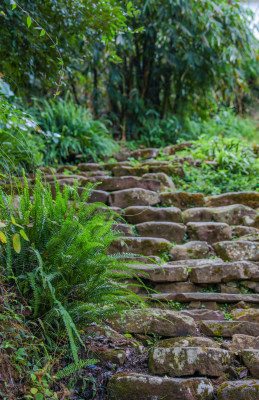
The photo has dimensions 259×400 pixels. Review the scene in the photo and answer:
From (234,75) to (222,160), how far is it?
10.5 ft

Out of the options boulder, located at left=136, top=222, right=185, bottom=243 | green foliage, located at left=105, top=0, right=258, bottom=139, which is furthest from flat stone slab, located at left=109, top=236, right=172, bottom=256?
green foliage, located at left=105, top=0, right=258, bottom=139

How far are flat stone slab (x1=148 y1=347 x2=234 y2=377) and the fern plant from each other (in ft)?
1.00

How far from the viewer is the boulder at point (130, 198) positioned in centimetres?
385

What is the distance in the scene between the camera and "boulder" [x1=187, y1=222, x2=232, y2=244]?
133 inches

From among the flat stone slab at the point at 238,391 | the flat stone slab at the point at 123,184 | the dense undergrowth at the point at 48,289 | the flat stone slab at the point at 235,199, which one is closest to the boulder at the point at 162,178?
the flat stone slab at the point at 123,184

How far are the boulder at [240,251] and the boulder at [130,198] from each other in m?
1.11

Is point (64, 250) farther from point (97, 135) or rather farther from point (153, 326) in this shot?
point (97, 135)

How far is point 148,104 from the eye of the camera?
8094 mm

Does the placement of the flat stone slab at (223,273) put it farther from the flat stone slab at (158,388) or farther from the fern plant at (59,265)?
the flat stone slab at (158,388)

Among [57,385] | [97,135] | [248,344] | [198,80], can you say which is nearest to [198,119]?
[198,80]

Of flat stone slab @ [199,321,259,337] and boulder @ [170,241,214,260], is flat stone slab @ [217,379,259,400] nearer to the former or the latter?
flat stone slab @ [199,321,259,337]

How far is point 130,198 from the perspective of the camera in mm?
3867

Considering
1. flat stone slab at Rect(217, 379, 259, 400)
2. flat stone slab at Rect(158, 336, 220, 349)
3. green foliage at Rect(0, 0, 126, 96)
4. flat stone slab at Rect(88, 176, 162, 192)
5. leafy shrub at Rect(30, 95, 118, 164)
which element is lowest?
flat stone slab at Rect(217, 379, 259, 400)

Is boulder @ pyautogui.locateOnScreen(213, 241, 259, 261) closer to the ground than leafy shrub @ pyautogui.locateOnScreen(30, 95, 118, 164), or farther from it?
closer to the ground
